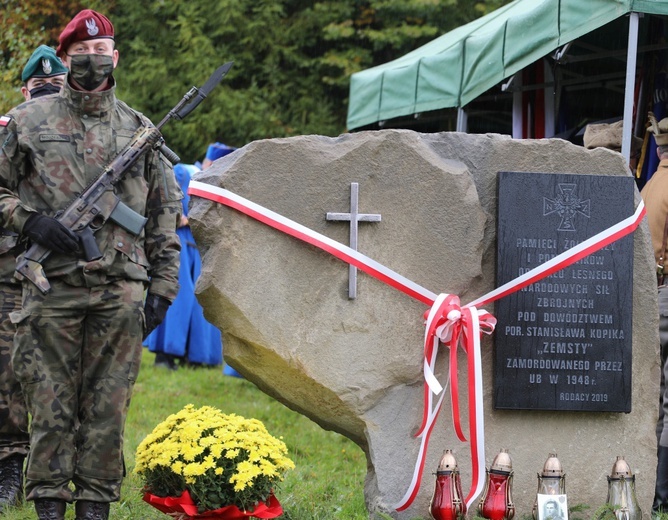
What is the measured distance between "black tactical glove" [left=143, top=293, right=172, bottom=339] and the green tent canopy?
3306mm

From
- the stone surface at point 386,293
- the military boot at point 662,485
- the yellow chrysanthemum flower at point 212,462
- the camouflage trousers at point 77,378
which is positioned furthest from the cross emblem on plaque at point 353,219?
the military boot at point 662,485

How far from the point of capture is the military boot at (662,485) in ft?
17.5

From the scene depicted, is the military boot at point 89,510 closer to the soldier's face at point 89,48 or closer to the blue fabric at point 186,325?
the soldier's face at point 89,48

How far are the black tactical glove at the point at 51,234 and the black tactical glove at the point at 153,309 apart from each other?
1.43 ft

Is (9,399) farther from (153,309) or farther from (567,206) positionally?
(567,206)

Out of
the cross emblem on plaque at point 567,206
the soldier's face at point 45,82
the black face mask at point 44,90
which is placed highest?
the soldier's face at point 45,82

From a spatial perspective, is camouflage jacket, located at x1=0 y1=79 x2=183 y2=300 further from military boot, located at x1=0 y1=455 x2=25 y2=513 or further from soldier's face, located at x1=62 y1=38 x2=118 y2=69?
military boot, located at x1=0 y1=455 x2=25 y2=513

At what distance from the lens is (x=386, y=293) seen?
4.48 m

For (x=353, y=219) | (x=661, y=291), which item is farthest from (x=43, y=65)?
(x=661, y=291)

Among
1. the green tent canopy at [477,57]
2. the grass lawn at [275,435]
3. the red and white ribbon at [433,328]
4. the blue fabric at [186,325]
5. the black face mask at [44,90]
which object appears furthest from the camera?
the blue fabric at [186,325]

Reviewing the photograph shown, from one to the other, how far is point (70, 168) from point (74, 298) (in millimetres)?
528

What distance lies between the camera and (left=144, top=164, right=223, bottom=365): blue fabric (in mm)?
9477

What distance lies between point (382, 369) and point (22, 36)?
6.17 meters

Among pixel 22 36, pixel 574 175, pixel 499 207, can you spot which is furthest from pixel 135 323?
pixel 22 36
